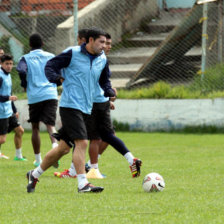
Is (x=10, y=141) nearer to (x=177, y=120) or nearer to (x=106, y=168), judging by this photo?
(x=177, y=120)

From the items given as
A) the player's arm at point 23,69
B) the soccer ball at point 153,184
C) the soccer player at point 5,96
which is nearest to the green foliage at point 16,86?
the soccer player at point 5,96

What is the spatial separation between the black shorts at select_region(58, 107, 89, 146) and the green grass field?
596mm

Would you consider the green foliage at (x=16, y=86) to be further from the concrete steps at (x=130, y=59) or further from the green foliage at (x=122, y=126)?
the green foliage at (x=122, y=126)

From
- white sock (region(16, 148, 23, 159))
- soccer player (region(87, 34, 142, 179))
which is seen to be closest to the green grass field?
white sock (region(16, 148, 23, 159))

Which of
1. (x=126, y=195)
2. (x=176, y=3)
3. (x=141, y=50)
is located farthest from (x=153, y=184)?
(x=176, y=3)

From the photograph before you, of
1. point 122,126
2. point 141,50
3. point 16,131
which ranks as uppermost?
point 141,50

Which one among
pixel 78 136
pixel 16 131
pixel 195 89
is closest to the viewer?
pixel 78 136

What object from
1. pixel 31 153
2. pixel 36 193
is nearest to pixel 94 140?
pixel 36 193

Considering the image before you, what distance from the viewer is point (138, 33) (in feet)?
65.2

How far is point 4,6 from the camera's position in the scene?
19.6 metres

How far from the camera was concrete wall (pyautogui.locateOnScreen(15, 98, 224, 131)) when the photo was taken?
599 inches

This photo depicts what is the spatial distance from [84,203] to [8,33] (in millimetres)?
12953

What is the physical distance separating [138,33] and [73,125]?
505 inches

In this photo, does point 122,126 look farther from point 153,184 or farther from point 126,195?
point 126,195
